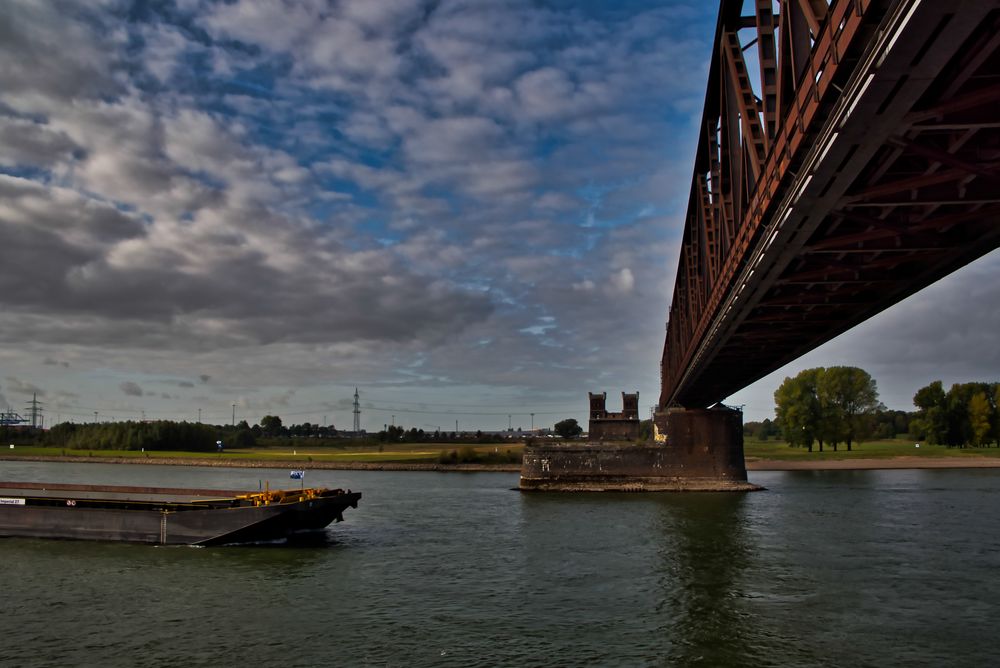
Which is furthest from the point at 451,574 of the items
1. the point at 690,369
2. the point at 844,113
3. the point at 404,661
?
the point at 690,369

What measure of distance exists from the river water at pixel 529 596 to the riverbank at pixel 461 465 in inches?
3144

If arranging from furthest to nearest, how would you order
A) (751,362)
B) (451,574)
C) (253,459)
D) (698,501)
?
1. (253,459)
2. (698,501)
3. (751,362)
4. (451,574)

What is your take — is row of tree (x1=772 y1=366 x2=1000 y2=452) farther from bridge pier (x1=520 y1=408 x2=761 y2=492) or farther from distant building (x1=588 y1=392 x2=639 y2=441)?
bridge pier (x1=520 y1=408 x2=761 y2=492)

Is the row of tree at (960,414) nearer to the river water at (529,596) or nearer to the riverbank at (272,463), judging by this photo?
the riverbank at (272,463)

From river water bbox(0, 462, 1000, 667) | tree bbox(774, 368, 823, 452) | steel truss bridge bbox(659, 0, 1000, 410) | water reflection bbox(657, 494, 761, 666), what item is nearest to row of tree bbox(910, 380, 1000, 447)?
tree bbox(774, 368, 823, 452)

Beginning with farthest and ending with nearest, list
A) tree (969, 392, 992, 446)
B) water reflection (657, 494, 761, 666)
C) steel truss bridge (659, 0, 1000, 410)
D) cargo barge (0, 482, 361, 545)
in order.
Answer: tree (969, 392, 992, 446) < cargo barge (0, 482, 361, 545) < water reflection (657, 494, 761, 666) < steel truss bridge (659, 0, 1000, 410)

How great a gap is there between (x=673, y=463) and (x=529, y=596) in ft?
177

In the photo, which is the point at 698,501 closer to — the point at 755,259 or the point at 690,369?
the point at 690,369

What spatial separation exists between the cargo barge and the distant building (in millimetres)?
73418

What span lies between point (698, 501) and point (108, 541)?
49662 mm

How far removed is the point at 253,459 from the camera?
170 meters

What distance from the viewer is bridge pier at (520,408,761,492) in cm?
7800

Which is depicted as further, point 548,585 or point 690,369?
point 690,369

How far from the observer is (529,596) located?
92.4 ft
